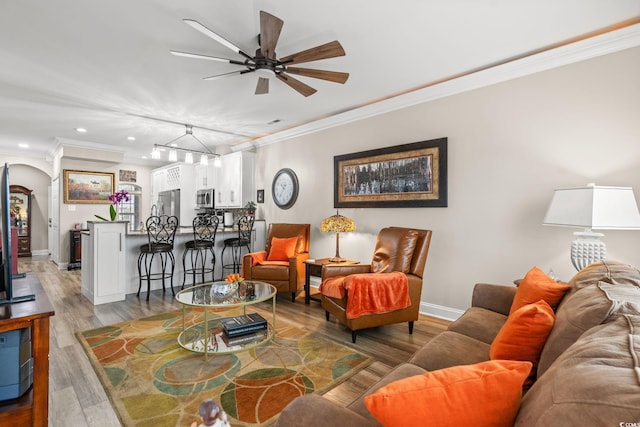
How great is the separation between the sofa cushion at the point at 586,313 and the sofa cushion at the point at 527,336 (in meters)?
0.04

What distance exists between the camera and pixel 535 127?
2.94m

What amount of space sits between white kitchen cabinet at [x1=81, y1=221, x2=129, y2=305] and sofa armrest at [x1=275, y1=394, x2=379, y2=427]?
13.7 feet

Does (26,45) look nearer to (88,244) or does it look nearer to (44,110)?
(44,110)

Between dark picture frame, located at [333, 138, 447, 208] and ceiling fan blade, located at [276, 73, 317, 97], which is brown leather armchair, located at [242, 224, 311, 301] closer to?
dark picture frame, located at [333, 138, 447, 208]

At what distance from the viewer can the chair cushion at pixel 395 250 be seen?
3217 mm

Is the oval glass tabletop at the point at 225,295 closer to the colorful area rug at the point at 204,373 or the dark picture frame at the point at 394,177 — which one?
the colorful area rug at the point at 204,373

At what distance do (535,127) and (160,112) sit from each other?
15.7 ft

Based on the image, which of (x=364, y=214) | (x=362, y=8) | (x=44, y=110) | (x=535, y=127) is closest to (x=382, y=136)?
(x=364, y=214)

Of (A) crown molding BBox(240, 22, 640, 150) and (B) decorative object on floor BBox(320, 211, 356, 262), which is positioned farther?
(B) decorative object on floor BBox(320, 211, 356, 262)

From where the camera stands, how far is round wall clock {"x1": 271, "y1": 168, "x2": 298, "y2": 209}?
5.42 meters

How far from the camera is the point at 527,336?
123 cm

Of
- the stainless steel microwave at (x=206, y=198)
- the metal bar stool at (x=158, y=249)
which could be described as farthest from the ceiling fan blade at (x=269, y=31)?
the stainless steel microwave at (x=206, y=198)

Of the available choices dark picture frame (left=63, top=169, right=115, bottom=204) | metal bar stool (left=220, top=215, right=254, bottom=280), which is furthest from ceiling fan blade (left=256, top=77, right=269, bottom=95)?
dark picture frame (left=63, top=169, right=115, bottom=204)

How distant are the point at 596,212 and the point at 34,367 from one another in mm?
3344
